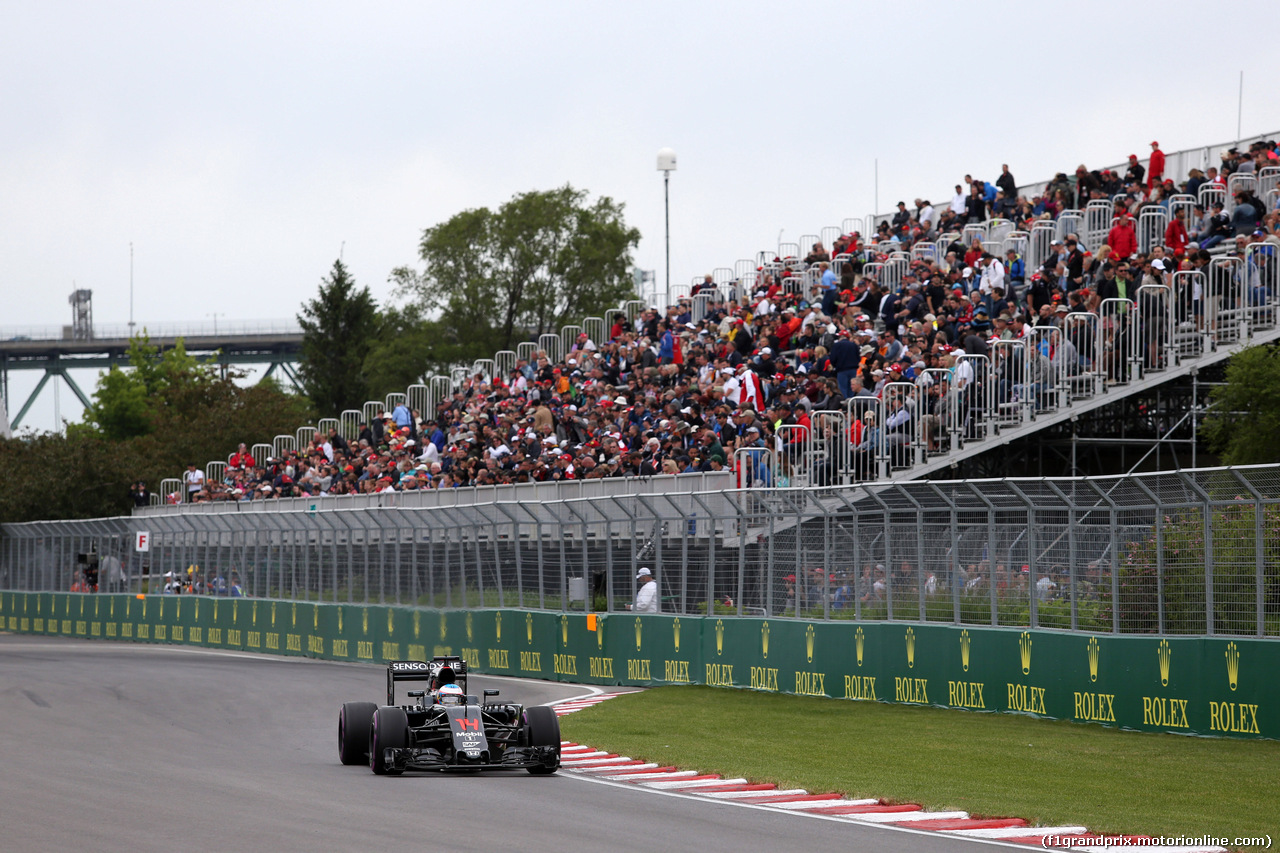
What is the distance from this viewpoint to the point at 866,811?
37.5 feet

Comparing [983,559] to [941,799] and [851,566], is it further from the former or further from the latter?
[941,799]

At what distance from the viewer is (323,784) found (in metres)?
12.8

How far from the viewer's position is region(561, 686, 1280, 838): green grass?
445 inches

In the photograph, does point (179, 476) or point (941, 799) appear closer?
point (941, 799)

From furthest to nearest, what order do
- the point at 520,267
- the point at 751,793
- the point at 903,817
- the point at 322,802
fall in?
the point at 520,267 < the point at 751,793 < the point at 322,802 < the point at 903,817

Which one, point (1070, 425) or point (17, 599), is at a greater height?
point (1070, 425)

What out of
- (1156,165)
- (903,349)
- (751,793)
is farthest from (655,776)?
(1156,165)

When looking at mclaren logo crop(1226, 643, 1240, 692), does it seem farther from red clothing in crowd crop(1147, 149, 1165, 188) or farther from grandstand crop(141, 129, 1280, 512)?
red clothing in crowd crop(1147, 149, 1165, 188)

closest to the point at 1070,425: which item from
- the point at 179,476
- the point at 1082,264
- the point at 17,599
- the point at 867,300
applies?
the point at 1082,264

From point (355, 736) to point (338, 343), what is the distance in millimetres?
67314

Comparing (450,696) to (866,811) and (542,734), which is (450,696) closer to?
(542,734)

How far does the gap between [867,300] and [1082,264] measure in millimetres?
4133

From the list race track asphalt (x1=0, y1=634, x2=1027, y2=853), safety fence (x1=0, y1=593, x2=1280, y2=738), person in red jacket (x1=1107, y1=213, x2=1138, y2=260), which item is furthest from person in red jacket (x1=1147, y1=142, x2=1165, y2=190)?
race track asphalt (x1=0, y1=634, x2=1027, y2=853)

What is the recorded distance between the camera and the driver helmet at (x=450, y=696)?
A: 13.8 m
